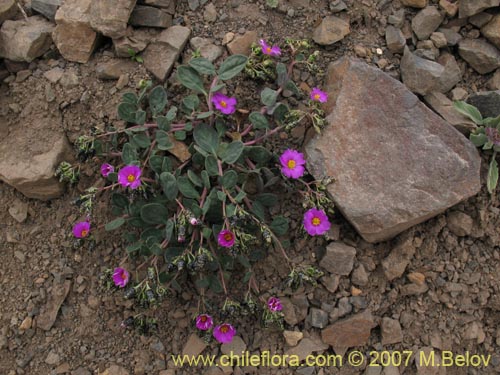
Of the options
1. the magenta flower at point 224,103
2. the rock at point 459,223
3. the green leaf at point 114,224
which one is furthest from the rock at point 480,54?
the green leaf at point 114,224

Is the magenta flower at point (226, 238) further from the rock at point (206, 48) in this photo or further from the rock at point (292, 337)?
the rock at point (206, 48)

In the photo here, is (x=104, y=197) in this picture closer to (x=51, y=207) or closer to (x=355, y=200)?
(x=51, y=207)

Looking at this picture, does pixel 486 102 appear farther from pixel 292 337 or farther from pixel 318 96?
pixel 292 337

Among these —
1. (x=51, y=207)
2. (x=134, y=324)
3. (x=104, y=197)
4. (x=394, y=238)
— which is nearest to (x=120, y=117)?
(x=104, y=197)

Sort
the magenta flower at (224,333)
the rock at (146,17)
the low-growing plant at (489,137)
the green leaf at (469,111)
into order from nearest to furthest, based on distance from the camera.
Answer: the magenta flower at (224,333) < the low-growing plant at (489,137) < the green leaf at (469,111) < the rock at (146,17)

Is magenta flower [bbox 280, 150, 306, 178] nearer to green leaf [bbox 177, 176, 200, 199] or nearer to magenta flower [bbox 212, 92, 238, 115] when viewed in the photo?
magenta flower [bbox 212, 92, 238, 115]

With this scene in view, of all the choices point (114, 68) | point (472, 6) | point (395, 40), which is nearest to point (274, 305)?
point (114, 68)

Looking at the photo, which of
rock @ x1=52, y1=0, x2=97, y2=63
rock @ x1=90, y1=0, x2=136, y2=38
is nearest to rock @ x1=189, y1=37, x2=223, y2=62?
rock @ x1=90, y1=0, x2=136, y2=38
